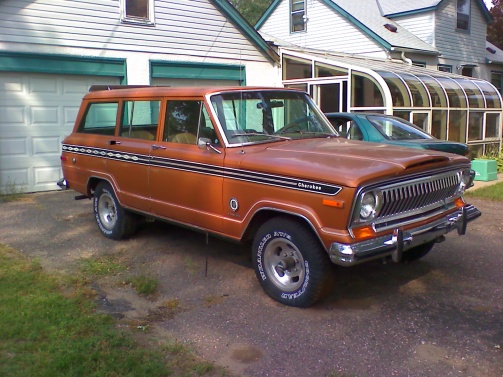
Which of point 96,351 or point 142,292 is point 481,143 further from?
point 96,351

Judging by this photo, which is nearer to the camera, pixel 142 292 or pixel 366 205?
pixel 366 205

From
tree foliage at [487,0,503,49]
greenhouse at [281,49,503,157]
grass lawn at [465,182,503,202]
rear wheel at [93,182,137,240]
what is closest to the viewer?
rear wheel at [93,182,137,240]

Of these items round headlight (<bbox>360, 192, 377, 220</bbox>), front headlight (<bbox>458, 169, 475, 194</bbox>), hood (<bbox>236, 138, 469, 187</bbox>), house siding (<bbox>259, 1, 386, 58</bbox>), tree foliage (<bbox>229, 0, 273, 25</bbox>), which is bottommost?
round headlight (<bbox>360, 192, 377, 220</bbox>)

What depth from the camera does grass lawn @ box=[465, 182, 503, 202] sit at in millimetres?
10367

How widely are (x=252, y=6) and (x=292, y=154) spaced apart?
45.4 m

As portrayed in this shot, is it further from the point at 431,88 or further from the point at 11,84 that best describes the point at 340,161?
the point at 431,88

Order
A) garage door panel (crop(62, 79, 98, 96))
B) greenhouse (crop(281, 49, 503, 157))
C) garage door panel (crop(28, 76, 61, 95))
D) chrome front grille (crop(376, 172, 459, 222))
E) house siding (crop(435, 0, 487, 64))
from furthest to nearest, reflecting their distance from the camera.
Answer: house siding (crop(435, 0, 487, 64)) → greenhouse (crop(281, 49, 503, 157)) → garage door panel (crop(62, 79, 98, 96)) → garage door panel (crop(28, 76, 61, 95)) → chrome front grille (crop(376, 172, 459, 222))

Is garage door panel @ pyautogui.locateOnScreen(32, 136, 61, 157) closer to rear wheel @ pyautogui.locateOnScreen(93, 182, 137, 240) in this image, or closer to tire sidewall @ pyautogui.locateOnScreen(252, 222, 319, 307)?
rear wheel @ pyautogui.locateOnScreen(93, 182, 137, 240)

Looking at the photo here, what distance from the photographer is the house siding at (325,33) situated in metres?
19.4

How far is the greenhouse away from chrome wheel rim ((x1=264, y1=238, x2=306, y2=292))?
28.0ft

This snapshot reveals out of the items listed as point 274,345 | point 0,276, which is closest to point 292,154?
point 274,345

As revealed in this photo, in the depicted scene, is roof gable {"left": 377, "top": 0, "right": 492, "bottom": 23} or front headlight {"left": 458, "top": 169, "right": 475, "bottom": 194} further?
roof gable {"left": 377, "top": 0, "right": 492, "bottom": 23}

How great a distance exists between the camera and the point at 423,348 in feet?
13.7

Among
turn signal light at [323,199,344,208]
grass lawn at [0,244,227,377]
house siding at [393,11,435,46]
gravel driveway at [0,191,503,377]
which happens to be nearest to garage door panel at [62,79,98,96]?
gravel driveway at [0,191,503,377]
